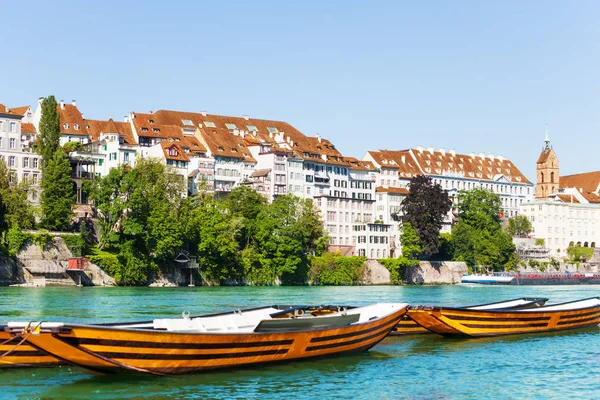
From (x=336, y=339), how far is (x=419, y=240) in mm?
102913

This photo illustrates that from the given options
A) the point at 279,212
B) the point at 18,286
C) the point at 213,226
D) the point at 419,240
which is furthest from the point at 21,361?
the point at 419,240

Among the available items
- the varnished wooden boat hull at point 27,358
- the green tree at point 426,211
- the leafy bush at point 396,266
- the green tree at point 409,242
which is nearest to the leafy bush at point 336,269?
the leafy bush at point 396,266

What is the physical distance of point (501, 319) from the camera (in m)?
41.4

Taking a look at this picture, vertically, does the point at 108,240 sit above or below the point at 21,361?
above

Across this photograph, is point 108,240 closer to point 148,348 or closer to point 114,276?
point 114,276

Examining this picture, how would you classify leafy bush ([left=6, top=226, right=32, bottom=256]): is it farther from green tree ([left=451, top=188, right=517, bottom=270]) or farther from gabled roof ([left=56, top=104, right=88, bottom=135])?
green tree ([left=451, top=188, right=517, bottom=270])

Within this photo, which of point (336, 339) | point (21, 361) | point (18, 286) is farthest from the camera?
point (18, 286)

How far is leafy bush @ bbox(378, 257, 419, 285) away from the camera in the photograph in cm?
12795

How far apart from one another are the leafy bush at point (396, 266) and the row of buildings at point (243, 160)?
20.9ft

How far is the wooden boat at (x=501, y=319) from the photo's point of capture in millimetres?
38844

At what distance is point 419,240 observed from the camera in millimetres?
134000

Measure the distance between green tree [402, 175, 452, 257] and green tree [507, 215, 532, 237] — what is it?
36.6 m

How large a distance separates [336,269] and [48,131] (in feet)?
124

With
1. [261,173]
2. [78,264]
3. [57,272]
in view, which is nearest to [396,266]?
[261,173]
